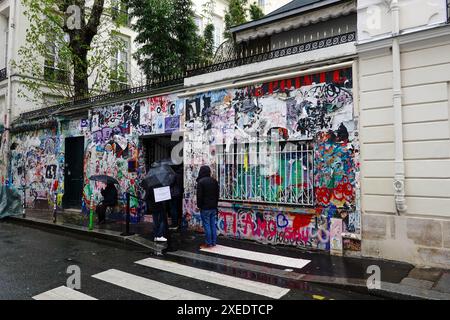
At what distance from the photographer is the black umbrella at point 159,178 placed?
284 inches

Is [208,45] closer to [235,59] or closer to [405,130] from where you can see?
[235,59]

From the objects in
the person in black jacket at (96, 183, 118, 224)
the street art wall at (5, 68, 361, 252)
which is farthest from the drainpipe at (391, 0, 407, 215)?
the person in black jacket at (96, 183, 118, 224)

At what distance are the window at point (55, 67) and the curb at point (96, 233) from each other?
6.38 meters

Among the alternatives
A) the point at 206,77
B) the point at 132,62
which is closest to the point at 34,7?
the point at 132,62

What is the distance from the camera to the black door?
12.1 meters

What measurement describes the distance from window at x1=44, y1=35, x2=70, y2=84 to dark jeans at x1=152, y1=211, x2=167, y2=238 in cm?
930

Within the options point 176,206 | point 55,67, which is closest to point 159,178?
point 176,206

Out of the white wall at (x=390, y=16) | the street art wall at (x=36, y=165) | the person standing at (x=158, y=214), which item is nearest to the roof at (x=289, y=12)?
the white wall at (x=390, y=16)

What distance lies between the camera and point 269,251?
681 centimetres

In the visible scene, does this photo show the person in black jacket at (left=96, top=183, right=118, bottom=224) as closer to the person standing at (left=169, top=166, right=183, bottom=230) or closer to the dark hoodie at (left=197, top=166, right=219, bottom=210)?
the person standing at (left=169, top=166, right=183, bottom=230)

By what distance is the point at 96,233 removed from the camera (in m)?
8.30
